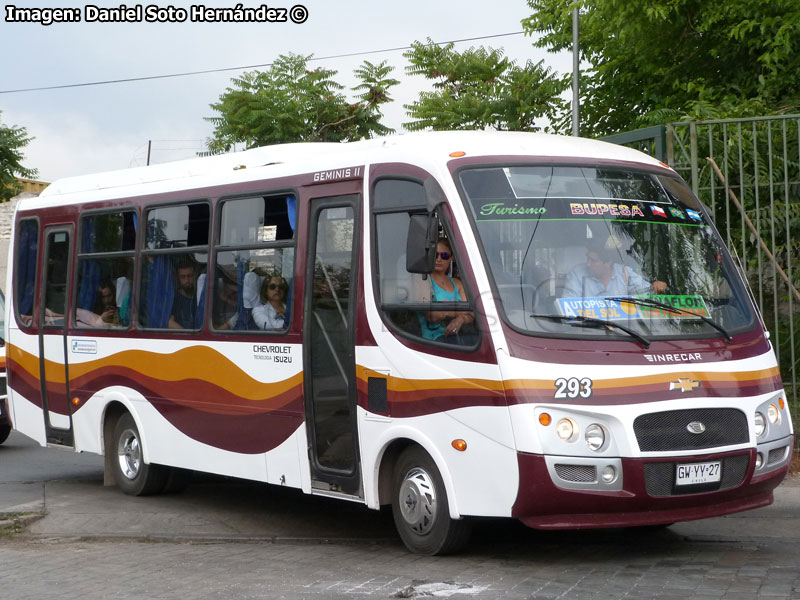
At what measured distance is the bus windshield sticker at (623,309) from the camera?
302 inches

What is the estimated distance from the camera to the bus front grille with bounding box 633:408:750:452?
24.2ft

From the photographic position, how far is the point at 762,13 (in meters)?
19.2

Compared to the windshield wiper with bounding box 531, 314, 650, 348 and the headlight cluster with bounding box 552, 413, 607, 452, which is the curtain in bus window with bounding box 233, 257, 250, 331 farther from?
the headlight cluster with bounding box 552, 413, 607, 452

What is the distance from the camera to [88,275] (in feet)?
40.0

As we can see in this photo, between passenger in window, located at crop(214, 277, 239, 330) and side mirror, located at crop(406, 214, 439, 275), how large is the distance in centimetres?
258

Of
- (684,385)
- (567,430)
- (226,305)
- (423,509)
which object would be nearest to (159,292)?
(226,305)

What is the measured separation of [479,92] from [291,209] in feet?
77.5

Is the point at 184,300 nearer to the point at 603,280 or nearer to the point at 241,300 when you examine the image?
the point at 241,300

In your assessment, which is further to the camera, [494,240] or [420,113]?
[420,113]

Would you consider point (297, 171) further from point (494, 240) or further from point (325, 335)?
point (494, 240)

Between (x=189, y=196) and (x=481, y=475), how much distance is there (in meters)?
4.41

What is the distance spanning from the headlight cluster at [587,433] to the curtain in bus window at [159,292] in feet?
15.2

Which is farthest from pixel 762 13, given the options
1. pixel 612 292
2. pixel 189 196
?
pixel 612 292

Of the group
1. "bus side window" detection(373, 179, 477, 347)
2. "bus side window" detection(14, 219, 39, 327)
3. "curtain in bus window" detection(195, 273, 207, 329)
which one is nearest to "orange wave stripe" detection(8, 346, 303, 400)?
"curtain in bus window" detection(195, 273, 207, 329)
